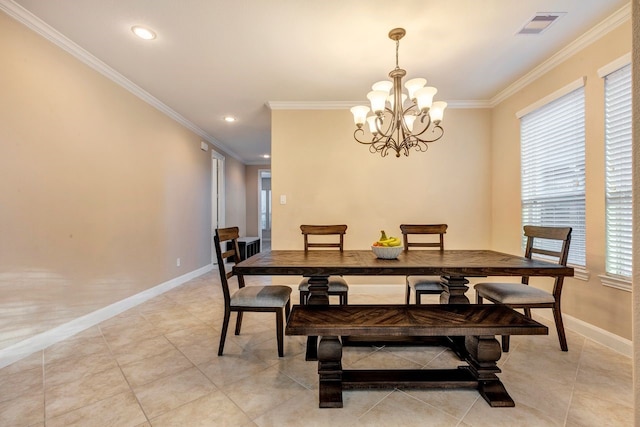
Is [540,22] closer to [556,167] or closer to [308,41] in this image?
[556,167]

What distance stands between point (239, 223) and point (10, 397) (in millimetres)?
5584

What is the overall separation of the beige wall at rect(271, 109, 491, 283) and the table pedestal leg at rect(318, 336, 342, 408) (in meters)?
2.21

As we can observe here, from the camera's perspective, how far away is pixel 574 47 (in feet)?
8.07

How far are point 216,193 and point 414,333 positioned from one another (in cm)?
508

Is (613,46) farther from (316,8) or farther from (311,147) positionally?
(311,147)

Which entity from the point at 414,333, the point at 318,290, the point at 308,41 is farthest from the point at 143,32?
the point at 414,333

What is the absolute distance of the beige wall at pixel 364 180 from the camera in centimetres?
378

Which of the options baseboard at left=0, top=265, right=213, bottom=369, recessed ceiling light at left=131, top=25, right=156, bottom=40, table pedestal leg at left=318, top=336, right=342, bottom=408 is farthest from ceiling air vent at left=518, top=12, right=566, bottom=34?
baseboard at left=0, top=265, right=213, bottom=369

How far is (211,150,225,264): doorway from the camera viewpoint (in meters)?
5.52

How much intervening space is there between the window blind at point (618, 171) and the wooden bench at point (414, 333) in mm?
1131

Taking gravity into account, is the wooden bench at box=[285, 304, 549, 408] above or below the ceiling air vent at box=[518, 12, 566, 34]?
below

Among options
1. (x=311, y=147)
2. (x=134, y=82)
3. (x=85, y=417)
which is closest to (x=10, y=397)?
(x=85, y=417)

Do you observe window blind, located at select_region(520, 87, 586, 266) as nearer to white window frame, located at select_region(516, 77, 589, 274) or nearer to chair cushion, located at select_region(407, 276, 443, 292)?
white window frame, located at select_region(516, 77, 589, 274)

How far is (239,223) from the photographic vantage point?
713 centimetres
